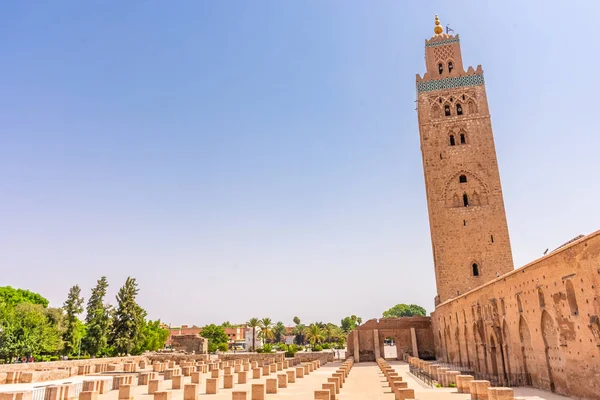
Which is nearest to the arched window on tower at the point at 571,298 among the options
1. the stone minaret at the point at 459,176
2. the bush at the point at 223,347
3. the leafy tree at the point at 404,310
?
the stone minaret at the point at 459,176

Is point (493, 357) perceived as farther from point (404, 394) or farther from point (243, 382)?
point (243, 382)

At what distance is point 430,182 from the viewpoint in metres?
29.0

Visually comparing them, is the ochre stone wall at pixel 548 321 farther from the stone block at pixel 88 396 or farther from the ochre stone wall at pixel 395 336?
the stone block at pixel 88 396

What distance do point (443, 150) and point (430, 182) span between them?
2.42 m

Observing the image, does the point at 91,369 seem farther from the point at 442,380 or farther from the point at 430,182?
the point at 430,182

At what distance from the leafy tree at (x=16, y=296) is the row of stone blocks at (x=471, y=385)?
1283 inches

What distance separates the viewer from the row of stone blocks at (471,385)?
28.8 ft

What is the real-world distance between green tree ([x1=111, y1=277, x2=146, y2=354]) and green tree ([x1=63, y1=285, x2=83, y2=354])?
9.02ft

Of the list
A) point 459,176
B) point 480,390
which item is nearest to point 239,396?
point 480,390

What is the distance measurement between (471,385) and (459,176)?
19989 mm

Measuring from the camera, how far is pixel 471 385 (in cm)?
1072

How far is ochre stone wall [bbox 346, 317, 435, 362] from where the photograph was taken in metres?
29.0

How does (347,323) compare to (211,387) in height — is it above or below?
above

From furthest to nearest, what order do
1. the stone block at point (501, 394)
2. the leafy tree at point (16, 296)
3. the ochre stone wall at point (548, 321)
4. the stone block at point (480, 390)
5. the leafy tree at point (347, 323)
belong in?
the leafy tree at point (347, 323) < the leafy tree at point (16, 296) < the stone block at point (480, 390) < the ochre stone wall at point (548, 321) < the stone block at point (501, 394)
